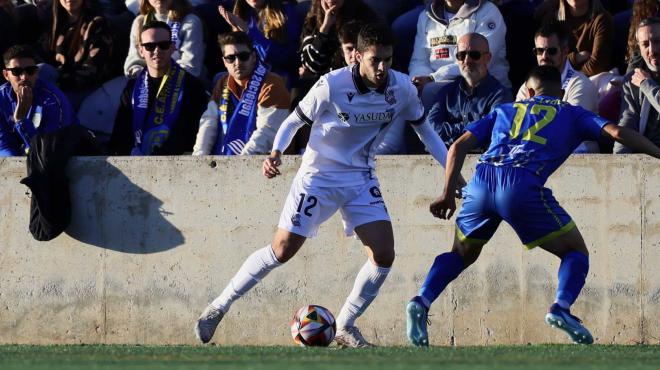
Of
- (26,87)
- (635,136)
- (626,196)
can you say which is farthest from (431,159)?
(26,87)

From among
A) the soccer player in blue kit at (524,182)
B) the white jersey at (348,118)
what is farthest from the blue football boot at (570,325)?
the white jersey at (348,118)

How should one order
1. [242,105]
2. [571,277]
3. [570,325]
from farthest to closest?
1. [242,105]
2. [571,277]
3. [570,325]

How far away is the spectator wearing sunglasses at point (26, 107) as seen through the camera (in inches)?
429

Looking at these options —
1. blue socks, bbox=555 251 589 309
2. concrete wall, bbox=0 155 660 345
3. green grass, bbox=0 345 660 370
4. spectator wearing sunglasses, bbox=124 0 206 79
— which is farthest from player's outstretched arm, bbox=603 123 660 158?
spectator wearing sunglasses, bbox=124 0 206 79

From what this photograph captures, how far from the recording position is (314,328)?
8664mm

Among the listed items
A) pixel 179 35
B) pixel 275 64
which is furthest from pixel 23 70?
pixel 275 64

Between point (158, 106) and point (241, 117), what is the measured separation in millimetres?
804

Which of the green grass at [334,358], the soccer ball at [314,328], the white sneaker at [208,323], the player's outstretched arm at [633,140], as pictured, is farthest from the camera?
the white sneaker at [208,323]

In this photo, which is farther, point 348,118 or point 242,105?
point 242,105

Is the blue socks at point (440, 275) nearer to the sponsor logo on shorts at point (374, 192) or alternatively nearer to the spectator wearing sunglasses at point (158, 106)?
the sponsor logo on shorts at point (374, 192)

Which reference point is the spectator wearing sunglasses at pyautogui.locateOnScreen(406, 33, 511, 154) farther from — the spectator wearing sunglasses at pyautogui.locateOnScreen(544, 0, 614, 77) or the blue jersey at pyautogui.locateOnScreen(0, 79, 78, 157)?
the blue jersey at pyautogui.locateOnScreen(0, 79, 78, 157)

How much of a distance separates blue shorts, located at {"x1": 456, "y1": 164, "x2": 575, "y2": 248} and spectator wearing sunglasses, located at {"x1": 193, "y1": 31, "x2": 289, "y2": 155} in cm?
252

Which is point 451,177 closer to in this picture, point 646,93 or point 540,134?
point 540,134

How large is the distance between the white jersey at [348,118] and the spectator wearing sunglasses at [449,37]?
1920mm
